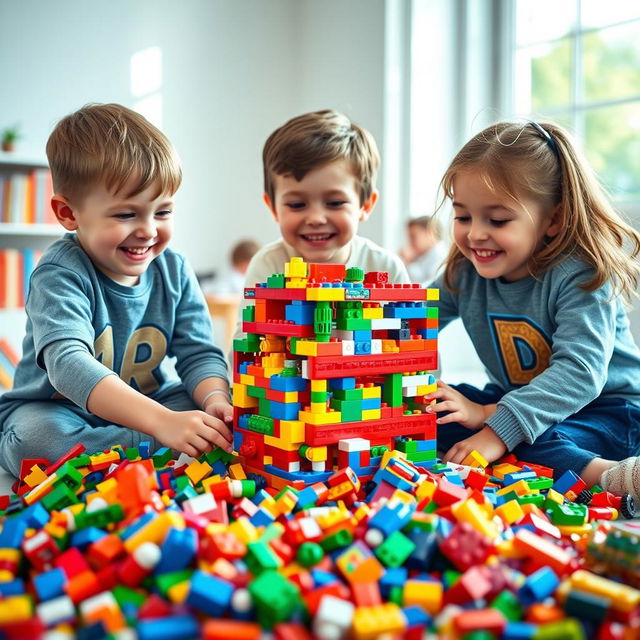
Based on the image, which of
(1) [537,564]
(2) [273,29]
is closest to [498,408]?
(1) [537,564]

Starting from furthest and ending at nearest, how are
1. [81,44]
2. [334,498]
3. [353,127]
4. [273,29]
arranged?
[273,29]
[81,44]
[353,127]
[334,498]

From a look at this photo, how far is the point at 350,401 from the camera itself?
989 mm

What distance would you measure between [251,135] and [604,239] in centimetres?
307

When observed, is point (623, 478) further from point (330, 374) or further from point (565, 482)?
point (330, 374)

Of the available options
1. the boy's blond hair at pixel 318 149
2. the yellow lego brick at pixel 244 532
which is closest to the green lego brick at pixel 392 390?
the yellow lego brick at pixel 244 532

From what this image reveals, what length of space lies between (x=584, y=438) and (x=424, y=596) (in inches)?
28.0

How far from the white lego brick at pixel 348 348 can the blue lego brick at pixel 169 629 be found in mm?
449

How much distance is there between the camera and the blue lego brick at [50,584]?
670 millimetres

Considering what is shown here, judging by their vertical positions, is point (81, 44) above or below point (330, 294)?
above

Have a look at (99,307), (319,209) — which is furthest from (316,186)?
(99,307)

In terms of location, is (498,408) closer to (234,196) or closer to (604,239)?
(604,239)

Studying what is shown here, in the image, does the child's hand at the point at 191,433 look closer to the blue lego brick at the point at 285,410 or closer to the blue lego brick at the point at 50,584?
the blue lego brick at the point at 285,410

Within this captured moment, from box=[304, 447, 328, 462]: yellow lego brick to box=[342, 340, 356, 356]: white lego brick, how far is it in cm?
13

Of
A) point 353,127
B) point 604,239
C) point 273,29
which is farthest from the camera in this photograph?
point 273,29
